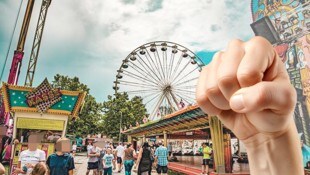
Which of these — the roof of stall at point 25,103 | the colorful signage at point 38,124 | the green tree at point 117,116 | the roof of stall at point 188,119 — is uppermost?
the green tree at point 117,116

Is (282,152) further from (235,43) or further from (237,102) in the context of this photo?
(235,43)

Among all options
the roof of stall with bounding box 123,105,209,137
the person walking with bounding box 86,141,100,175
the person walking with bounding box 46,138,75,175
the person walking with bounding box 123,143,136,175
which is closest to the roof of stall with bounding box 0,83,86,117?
the roof of stall with bounding box 123,105,209,137

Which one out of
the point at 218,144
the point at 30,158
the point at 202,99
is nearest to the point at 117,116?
the point at 218,144

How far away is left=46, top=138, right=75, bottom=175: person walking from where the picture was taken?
442 centimetres

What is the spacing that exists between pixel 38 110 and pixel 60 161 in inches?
385

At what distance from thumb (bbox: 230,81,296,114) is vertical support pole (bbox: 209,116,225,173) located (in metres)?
9.95

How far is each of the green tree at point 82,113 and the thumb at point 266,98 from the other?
3564cm

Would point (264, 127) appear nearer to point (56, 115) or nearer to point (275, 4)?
point (56, 115)

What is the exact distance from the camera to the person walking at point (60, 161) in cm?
442

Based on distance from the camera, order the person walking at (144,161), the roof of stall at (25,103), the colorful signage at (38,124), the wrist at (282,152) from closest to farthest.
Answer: the wrist at (282,152) → the person walking at (144,161) → the colorful signage at (38,124) → the roof of stall at (25,103)

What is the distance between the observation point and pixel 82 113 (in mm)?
36219

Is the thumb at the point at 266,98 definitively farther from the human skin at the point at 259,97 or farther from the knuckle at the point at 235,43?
the knuckle at the point at 235,43

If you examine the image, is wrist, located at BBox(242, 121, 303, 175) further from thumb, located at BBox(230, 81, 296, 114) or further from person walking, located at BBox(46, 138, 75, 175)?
person walking, located at BBox(46, 138, 75, 175)

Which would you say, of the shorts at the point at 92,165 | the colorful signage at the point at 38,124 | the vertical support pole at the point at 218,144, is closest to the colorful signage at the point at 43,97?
the colorful signage at the point at 38,124
